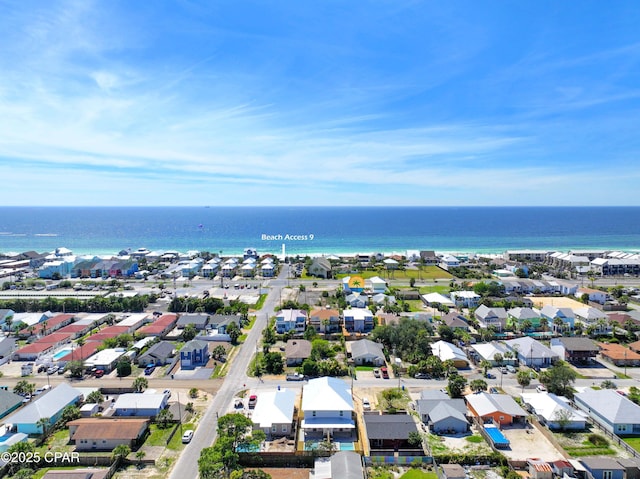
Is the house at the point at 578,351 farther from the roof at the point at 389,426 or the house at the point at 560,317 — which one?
the roof at the point at 389,426

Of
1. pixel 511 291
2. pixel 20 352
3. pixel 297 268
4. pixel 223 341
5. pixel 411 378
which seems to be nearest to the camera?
pixel 411 378

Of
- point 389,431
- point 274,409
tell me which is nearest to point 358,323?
point 274,409

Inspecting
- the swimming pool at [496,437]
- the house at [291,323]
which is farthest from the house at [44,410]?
the swimming pool at [496,437]

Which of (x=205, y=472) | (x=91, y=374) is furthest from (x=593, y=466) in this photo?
(x=91, y=374)

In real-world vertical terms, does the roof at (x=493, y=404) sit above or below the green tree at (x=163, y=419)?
above

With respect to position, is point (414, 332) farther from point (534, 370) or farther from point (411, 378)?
point (534, 370)

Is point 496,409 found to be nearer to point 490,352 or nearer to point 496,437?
point 496,437
